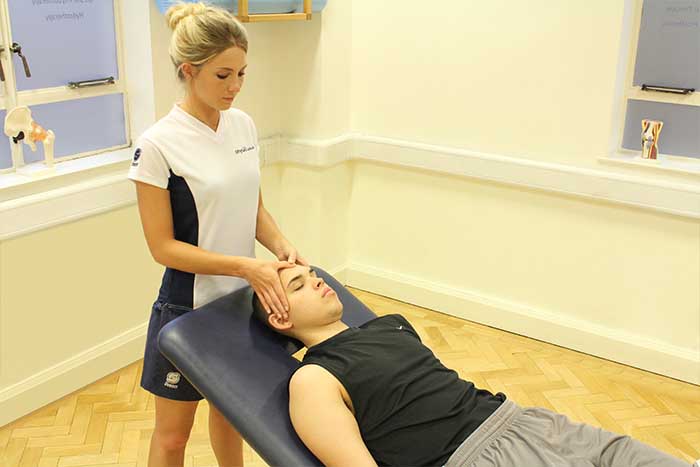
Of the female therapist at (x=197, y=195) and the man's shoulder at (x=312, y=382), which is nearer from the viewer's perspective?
the man's shoulder at (x=312, y=382)

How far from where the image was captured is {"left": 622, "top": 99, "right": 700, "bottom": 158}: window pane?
292cm

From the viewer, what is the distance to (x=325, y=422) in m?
1.51

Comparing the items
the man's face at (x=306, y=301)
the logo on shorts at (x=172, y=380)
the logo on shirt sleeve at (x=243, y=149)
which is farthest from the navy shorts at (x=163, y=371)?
the logo on shirt sleeve at (x=243, y=149)

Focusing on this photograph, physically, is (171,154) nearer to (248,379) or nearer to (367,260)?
(248,379)

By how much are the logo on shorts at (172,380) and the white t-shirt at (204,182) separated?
170 mm

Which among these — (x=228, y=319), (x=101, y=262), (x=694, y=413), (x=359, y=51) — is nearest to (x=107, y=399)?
(x=101, y=262)

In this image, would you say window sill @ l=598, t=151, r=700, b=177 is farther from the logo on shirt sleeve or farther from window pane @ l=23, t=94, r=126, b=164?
window pane @ l=23, t=94, r=126, b=164

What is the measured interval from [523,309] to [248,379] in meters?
1.94

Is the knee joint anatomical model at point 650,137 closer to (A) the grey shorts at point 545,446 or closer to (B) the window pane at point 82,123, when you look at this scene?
(A) the grey shorts at point 545,446

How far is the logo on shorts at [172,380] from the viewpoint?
1801 mm

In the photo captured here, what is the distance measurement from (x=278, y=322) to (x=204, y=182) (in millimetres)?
364

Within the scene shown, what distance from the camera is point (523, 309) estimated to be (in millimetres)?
3322

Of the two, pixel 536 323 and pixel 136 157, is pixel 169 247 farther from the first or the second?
pixel 536 323

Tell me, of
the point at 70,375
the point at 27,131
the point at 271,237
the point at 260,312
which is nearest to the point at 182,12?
the point at 271,237
